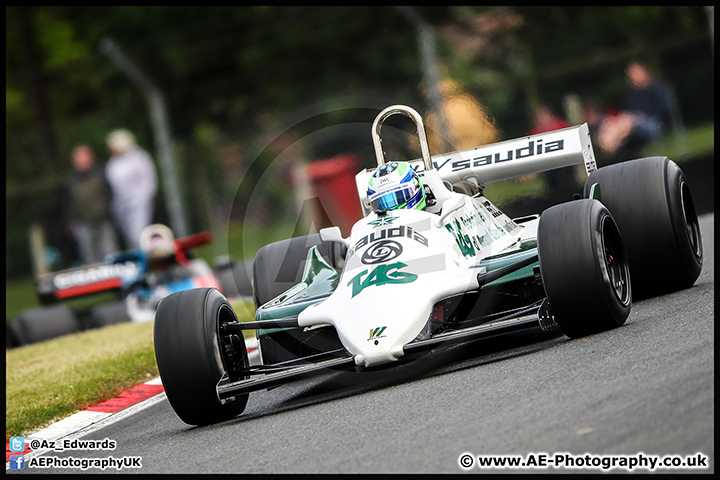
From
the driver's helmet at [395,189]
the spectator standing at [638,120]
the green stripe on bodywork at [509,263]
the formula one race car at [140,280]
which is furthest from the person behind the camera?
the spectator standing at [638,120]

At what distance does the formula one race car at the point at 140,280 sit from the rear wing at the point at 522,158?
17.7ft

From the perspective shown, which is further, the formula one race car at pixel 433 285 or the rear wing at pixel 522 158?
the rear wing at pixel 522 158

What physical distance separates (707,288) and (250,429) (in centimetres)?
327

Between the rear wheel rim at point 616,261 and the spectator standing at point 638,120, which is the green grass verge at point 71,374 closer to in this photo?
the rear wheel rim at point 616,261

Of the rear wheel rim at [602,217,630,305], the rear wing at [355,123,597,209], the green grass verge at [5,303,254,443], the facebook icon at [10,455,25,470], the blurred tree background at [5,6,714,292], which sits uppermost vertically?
the blurred tree background at [5,6,714,292]

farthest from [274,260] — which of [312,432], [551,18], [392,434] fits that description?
[551,18]

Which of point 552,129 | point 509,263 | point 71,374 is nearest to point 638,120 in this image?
point 552,129

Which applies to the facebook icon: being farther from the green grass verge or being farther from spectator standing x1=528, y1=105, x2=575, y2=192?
spectator standing x1=528, y1=105, x2=575, y2=192

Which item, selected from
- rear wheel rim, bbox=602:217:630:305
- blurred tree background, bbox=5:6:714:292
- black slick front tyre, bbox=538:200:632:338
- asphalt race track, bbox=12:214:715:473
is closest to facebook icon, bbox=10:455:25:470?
asphalt race track, bbox=12:214:715:473

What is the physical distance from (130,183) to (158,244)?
8.06 ft

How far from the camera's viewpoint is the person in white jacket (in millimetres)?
15016

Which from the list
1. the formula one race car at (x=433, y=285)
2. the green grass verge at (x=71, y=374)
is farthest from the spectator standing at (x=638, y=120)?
the formula one race car at (x=433, y=285)

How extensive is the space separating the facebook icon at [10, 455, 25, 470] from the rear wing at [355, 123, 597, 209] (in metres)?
3.70

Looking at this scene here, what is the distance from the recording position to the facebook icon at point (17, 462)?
523 cm
